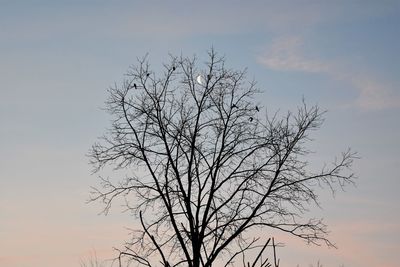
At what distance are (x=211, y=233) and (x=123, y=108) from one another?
396cm

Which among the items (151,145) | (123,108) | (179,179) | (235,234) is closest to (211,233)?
(235,234)

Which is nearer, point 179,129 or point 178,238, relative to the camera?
point 178,238

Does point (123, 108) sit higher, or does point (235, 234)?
point (123, 108)

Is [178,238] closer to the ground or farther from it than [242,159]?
closer to the ground

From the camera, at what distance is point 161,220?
14742 mm

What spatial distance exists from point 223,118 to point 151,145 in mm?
1966

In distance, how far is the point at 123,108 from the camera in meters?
15.6

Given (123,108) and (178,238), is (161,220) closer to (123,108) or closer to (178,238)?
(178,238)

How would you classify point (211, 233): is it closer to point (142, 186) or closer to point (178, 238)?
point (178, 238)

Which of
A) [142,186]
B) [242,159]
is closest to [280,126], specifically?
[242,159]

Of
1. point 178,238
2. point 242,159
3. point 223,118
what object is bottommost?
point 178,238

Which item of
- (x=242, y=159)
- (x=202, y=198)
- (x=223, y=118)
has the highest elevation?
(x=223, y=118)

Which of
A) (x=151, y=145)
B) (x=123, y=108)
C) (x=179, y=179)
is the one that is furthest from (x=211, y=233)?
(x=123, y=108)

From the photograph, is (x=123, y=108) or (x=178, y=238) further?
(x=123, y=108)
